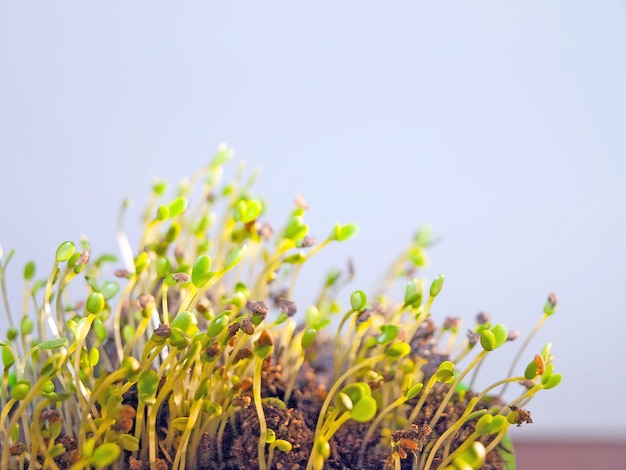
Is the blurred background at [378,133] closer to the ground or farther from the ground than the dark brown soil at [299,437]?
farther from the ground

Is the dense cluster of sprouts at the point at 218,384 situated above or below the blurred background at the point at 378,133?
below

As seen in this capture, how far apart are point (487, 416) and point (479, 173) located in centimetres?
149

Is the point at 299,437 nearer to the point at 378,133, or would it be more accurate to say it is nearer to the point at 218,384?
the point at 218,384

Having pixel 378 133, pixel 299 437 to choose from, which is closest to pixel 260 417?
pixel 299 437

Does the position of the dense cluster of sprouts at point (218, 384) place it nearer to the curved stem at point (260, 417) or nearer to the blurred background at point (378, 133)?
the curved stem at point (260, 417)

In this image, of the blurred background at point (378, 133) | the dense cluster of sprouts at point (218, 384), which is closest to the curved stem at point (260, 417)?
the dense cluster of sprouts at point (218, 384)

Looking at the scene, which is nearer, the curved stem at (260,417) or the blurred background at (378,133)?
the curved stem at (260,417)

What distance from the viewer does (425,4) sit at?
6.71 ft

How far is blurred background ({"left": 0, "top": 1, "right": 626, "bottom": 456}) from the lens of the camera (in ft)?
6.00

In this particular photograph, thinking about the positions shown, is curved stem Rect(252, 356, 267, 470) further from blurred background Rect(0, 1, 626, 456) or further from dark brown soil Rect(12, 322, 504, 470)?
blurred background Rect(0, 1, 626, 456)

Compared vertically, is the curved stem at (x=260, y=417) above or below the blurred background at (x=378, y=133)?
below

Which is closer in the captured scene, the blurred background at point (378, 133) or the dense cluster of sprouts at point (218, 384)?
the dense cluster of sprouts at point (218, 384)

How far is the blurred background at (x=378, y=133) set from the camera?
72.0 inches

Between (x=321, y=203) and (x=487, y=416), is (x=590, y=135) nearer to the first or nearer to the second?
(x=321, y=203)
